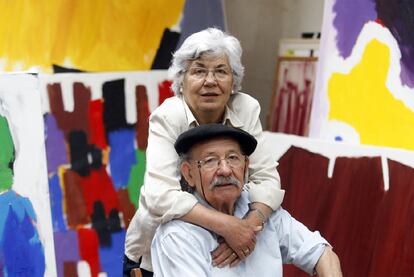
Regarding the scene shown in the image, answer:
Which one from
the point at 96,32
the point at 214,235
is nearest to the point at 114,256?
the point at 96,32

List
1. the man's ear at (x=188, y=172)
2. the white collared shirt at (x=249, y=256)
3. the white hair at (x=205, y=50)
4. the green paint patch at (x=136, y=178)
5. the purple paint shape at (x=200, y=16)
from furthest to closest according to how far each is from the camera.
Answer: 1. the purple paint shape at (x=200, y=16)
2. the green paint patch at (x=136, y=178)
3. the white hair at (x=205, y=50)
4. the man's ear at (x=188, y=172)
5. the white collared shirt at (x=249, y=256)

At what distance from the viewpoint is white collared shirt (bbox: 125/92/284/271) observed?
1586mm

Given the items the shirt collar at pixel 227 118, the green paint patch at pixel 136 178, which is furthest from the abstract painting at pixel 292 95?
the shirt collar at pixel 227 118

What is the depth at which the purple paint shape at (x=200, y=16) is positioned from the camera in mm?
2967

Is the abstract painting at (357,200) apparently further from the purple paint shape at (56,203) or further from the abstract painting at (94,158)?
the purple paint shape at (56,203)

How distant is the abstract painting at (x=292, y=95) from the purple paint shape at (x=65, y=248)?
4.63 feet

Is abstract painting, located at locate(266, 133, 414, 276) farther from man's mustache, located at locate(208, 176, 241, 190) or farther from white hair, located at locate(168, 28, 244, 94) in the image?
man's mustache, located at locate(208, 176, 241, 190)

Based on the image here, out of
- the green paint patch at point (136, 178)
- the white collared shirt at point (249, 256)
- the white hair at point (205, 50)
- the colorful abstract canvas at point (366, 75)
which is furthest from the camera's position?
the green paint patch at point (136, 178)

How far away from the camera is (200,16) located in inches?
120

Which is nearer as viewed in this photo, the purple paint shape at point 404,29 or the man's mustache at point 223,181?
the man's mustache at point 223,181

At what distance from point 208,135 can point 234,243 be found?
0.28 metres

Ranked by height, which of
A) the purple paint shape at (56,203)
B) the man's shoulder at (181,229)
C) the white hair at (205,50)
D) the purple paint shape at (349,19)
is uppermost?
the purple paint shape at (349,19)

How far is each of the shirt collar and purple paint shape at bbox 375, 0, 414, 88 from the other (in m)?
0.92

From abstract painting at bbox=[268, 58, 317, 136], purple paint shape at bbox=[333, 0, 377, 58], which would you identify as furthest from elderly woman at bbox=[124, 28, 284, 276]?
abstract painting at bbox=[268, 58, 317, 136]
